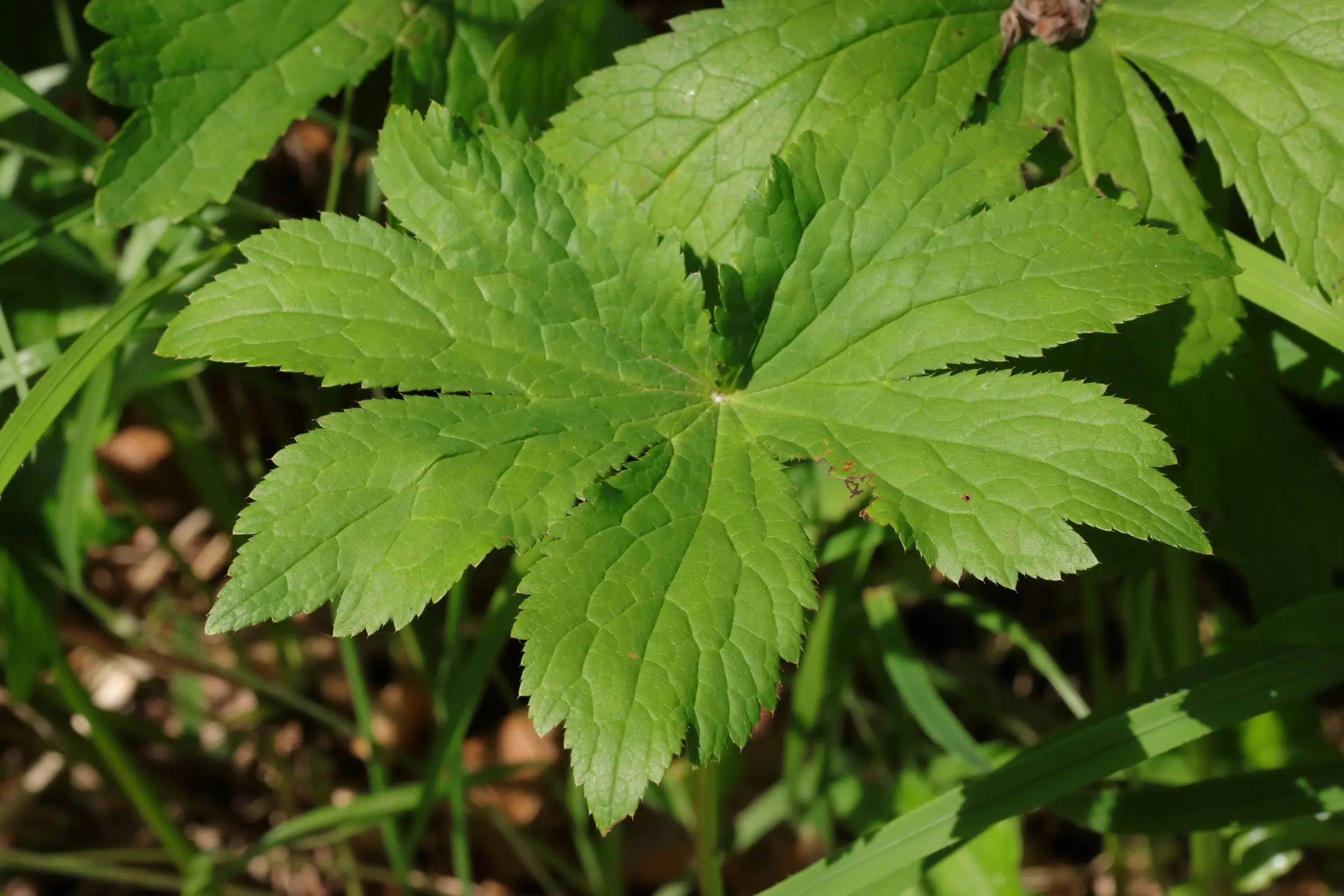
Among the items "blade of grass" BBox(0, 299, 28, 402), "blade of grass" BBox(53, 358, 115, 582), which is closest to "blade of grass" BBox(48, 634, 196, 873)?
"blade of grass" BBox(53, 358, 115, 582)

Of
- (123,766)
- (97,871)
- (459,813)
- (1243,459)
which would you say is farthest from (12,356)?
(1243,459)

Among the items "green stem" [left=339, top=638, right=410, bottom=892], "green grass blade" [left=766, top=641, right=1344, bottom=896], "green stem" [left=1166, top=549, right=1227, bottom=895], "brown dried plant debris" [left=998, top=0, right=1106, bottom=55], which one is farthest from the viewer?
"green stem" [left=339, top=638, right=410, bottom=892]

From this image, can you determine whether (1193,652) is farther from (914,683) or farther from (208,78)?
(208,78)

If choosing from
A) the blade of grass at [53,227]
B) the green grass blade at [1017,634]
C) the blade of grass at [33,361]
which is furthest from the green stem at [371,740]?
the green grass blade at [1017,634]

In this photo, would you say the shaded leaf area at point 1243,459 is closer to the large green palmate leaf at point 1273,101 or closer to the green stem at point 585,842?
the large green palmate leaf at point 1273,101

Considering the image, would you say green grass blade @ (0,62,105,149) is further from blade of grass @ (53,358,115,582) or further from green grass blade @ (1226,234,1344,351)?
green grass blade @ (1226,234,1344,351)
